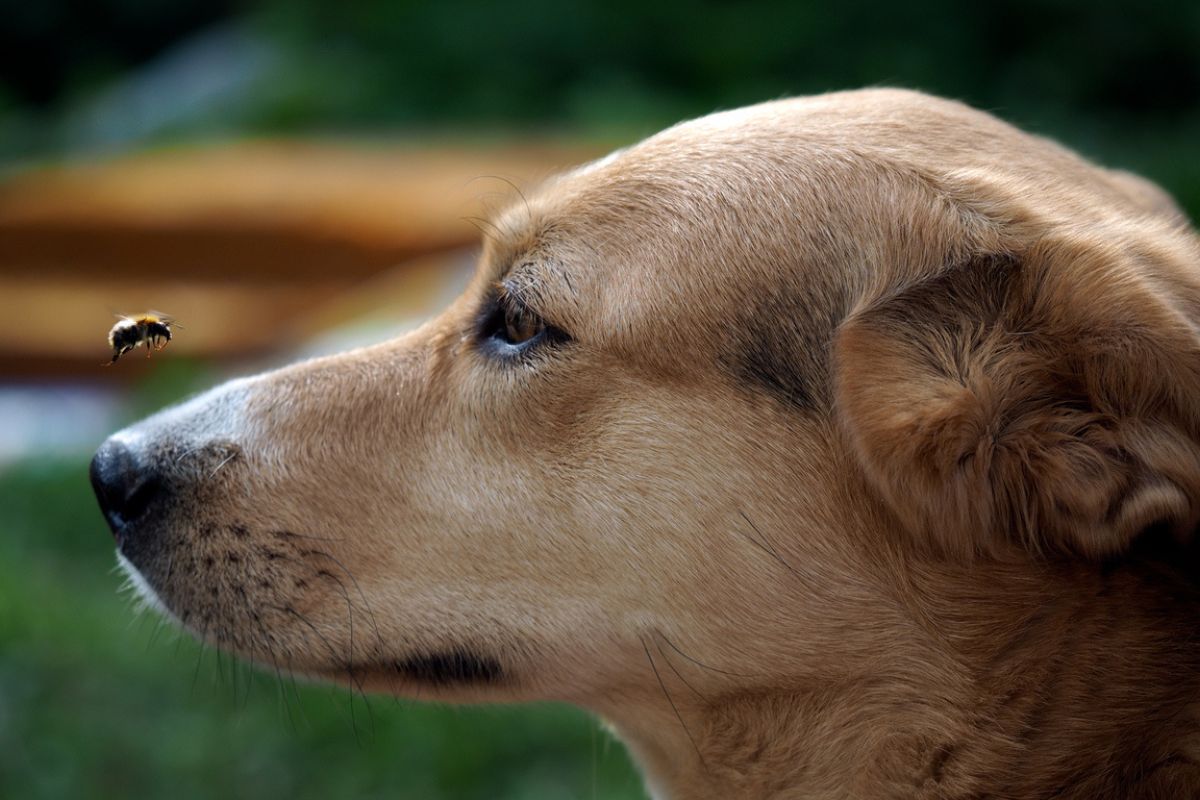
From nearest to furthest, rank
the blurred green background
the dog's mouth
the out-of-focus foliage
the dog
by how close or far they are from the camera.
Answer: the dog, the dog's mouth, the blurred green background, the out-of-focus foliage

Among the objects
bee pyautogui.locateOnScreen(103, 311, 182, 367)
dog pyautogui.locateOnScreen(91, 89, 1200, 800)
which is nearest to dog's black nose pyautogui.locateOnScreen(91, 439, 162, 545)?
dog pyautogui.locateOnScreen(91, 89, 1200, 800)

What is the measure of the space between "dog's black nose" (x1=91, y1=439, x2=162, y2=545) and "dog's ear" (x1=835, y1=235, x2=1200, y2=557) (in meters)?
1.49

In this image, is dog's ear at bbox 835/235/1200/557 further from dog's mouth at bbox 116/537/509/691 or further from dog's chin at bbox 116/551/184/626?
dog's chin at bbox 116/551/184/626

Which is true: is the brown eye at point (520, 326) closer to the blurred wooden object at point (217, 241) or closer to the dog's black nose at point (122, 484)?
the dog's black nose at point (122, 484)

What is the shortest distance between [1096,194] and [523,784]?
2848 millimetres

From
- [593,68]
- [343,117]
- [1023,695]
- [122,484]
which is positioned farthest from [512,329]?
[343,117]

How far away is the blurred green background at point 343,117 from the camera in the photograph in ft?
15.4

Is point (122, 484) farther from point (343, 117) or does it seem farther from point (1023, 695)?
point (343, 117)

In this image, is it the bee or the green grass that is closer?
the bee

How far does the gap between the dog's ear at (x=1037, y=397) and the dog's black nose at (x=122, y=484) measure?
1491 millimetres

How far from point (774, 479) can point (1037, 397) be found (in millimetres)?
526

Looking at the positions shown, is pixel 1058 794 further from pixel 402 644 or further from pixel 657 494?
pixel 402 644

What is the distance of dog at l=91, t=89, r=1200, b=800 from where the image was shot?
2.34m

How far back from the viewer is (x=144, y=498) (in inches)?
113
